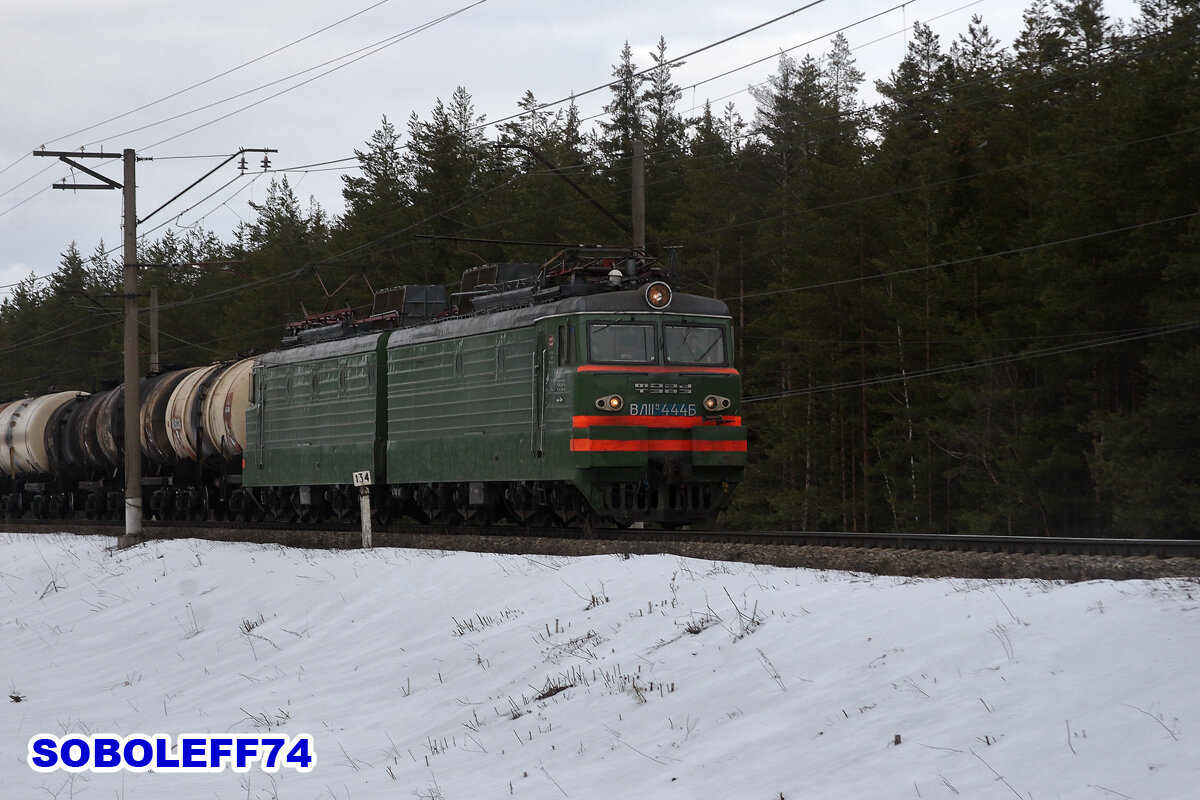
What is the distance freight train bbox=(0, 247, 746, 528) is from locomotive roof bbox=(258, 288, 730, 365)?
0.03 metres

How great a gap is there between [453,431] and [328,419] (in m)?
4.98

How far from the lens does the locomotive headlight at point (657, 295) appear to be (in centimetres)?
2039

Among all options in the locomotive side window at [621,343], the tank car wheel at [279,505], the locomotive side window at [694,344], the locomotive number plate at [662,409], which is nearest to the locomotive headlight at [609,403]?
the locomotive number plate at [662,409]

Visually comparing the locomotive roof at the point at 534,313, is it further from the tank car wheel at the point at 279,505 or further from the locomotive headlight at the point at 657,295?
the tank car wheel at the point at 279,505

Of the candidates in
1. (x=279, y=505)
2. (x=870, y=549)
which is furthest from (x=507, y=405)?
(x=279, y=505)

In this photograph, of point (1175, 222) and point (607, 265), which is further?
point (1175, 222)

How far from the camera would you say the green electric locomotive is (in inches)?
778

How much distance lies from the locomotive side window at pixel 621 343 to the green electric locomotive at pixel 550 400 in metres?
0.02

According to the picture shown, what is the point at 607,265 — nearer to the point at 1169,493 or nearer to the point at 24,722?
the point at 24,722

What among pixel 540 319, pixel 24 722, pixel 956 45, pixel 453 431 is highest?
pixel 956 45

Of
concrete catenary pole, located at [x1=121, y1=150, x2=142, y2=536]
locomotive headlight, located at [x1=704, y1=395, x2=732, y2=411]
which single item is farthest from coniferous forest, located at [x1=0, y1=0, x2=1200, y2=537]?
locomotive headlight, located at [x1=704, y1=395, x2=732, y2=411]

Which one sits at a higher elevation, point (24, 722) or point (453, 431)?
point (453, 431)

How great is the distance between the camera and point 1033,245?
3816 cm

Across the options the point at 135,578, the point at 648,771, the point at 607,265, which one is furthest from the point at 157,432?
the point at 648,771
